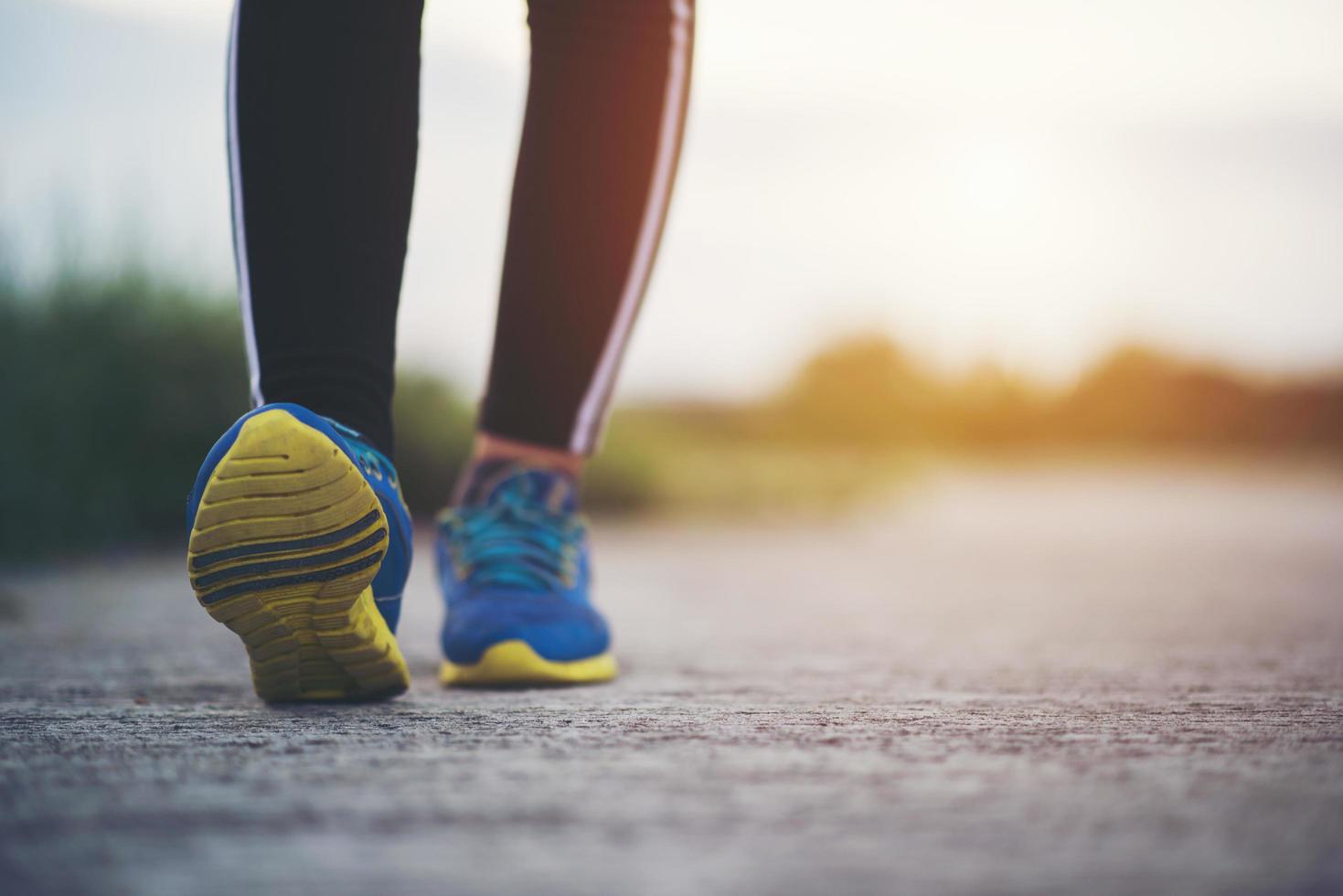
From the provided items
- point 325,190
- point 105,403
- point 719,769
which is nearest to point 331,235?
point 325,190

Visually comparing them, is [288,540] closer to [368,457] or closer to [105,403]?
[368,457]

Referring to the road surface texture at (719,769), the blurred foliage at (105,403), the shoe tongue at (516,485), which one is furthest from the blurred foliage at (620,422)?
the shoe tongue at (516,485)

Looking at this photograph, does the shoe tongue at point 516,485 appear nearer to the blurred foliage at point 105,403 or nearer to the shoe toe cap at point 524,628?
the shoe toe cap at point 524,628

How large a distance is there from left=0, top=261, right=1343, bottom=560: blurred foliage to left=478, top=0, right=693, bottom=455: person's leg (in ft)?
5.64

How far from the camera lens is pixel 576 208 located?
1.06 metres

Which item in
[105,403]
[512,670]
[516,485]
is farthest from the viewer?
[105,403]

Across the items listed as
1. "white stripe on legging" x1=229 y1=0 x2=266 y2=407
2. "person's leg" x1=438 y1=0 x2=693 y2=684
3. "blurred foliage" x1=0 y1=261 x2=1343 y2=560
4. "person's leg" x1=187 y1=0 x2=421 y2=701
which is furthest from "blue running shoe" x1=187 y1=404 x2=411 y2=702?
"blurred foliage" x1=0 y1=261 x2=1343 y2=560

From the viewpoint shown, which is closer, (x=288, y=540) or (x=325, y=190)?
(x=288, y=540)

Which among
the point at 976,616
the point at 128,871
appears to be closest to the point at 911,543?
the point at 976,616

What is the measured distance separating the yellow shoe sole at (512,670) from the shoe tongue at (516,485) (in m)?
0.17

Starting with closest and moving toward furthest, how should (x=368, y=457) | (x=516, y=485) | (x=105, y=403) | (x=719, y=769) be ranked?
1. (x=719, y=769)
2. (x=368, y=457)
3. (x=516, y=485)
4. (x=105, y=403)

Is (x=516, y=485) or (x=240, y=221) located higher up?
(x=240, y=221)

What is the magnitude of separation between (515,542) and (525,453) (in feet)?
0.34

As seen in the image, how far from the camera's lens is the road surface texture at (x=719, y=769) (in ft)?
1.47
